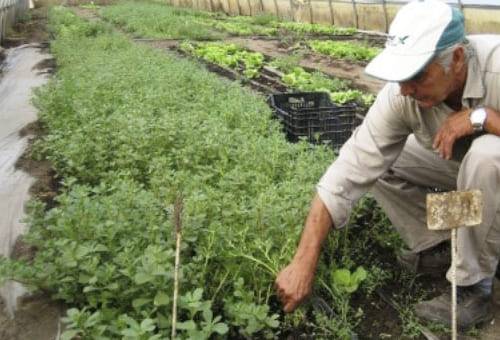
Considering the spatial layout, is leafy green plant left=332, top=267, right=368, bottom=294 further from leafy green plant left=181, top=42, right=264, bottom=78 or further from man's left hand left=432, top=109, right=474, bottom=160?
leafy green plant left=181, top=42, right=264, bottom=78

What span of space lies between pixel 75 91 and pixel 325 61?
19.9 ft

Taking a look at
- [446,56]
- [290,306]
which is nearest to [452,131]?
[446,56]

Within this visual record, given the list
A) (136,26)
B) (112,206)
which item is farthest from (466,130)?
(136,26)

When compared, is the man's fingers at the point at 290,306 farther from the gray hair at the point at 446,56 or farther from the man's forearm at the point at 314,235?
the gray hair at the point at 446,56

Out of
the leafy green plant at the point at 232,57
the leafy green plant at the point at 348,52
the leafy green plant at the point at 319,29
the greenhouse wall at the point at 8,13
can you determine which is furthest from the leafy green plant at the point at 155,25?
the leafy green plant at the point at 348,52

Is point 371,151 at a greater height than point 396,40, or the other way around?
point 396,40

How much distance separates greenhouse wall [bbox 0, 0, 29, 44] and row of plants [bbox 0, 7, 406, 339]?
12.7 metres

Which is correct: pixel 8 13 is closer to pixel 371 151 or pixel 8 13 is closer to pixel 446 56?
pixel 371 151

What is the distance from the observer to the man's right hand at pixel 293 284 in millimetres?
2412

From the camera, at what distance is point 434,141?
9.04ft

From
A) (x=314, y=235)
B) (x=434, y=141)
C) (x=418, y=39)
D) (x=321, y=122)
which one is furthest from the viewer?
(x=321, y=122)

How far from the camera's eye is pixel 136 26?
52.2 feet

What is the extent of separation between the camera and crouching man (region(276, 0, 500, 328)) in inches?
93.5

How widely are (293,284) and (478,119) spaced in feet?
3.73
